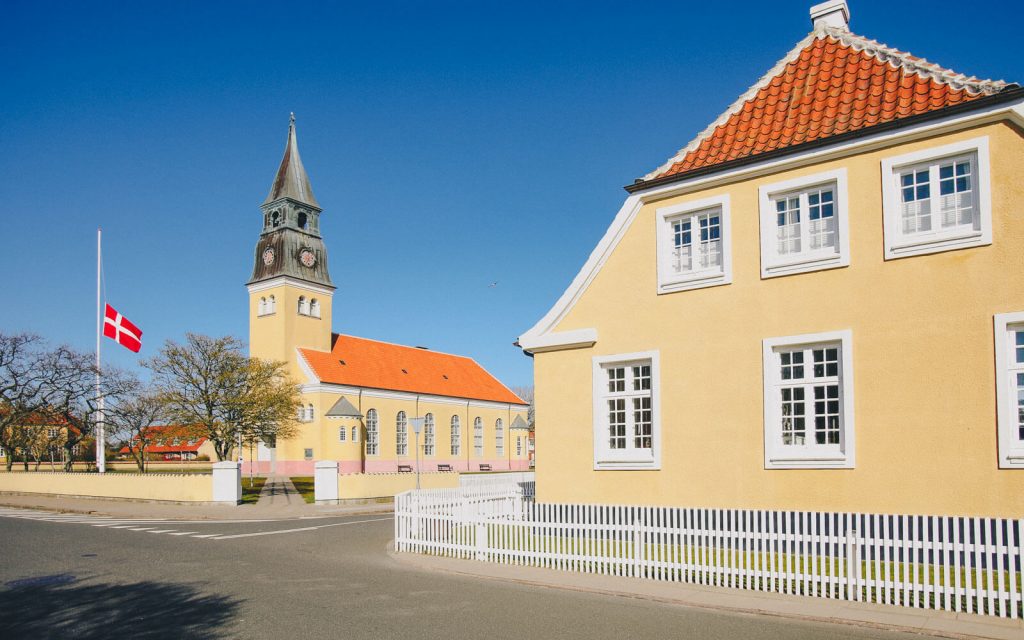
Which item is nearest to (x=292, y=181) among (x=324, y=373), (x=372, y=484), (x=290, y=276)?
(x=290, y=276)

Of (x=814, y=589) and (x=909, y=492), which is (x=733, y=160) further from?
(x=814, y=589)

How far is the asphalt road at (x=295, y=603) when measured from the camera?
338 inches

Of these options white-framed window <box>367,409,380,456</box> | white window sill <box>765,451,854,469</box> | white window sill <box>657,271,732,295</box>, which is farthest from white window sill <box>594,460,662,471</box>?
white-framed window <box>367,409,380,456</box>

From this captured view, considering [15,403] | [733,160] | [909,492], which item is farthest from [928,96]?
[15,403]

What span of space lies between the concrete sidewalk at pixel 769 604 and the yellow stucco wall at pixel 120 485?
748 inches

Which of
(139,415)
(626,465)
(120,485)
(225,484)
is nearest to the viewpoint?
(626,465)

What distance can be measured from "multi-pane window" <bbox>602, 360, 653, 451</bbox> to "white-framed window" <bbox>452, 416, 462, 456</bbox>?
53.8m

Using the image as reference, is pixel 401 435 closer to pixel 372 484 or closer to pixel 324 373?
pixel 324 373

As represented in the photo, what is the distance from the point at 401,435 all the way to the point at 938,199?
54.2m

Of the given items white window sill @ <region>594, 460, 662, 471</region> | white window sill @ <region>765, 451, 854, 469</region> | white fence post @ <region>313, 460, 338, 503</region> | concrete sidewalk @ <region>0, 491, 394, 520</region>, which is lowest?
concrete sidewalk @ <region>0, 491, 394, 520</region>

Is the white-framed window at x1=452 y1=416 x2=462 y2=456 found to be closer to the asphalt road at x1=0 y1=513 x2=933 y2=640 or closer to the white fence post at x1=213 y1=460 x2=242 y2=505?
the white fence post at x1=213 y1=460 x2=242 y2=505

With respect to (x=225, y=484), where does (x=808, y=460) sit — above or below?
above

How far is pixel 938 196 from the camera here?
40.4 feet

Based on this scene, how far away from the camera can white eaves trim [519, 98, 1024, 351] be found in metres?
11.8
